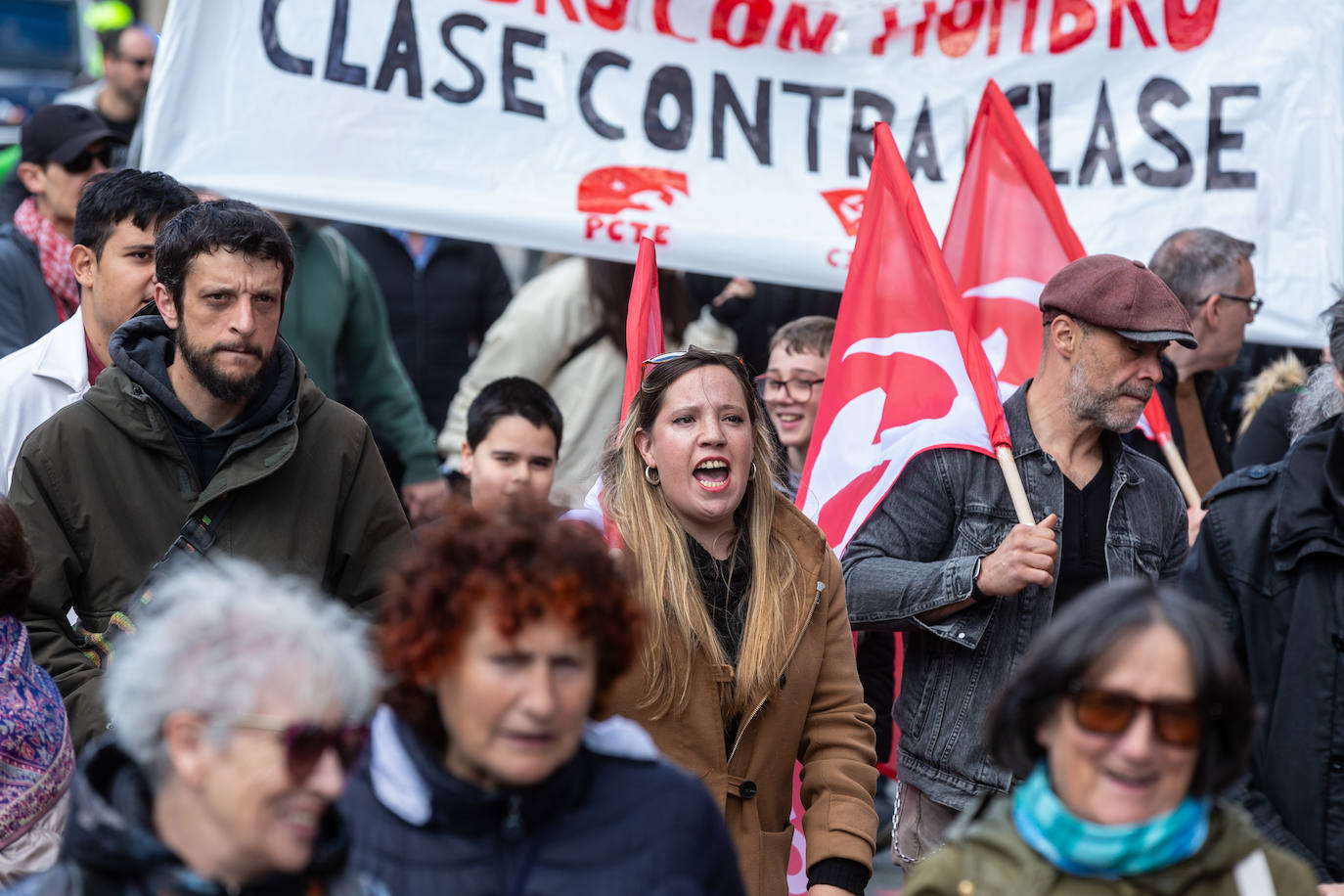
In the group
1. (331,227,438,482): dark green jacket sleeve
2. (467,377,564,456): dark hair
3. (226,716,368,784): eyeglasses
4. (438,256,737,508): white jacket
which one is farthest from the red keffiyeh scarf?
(226,716,368,784): eyeglasses

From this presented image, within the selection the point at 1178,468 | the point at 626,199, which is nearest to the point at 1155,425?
the point at 1178,468

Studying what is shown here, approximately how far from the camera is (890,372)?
481 cm

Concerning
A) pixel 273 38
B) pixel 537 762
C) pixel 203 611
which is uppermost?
pixel 273 38

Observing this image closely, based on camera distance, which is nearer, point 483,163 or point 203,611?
→ point 203,611

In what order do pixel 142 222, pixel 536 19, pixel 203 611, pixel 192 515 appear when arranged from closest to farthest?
pixel 203 611 < pixel 192 515 < pixel 142 222 < pixel 536 19

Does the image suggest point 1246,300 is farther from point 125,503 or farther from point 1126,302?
point 125,503

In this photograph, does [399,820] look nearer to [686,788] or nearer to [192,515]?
[686,788]

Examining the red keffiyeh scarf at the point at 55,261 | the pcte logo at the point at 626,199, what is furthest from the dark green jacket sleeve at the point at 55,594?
the pcte logo at the point at 626,199

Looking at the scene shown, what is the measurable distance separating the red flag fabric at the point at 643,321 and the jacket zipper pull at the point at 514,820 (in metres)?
2.08

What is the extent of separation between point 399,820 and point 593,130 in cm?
392

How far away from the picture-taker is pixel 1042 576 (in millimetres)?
3961

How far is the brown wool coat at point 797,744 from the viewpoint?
12.1 ft

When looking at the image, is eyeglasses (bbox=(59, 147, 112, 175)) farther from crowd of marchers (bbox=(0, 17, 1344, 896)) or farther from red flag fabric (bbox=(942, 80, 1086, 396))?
red flag fabric (bbox=(942, 80, 1086, 396))

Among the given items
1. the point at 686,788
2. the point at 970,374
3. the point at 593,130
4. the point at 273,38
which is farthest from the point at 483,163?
the point at 686,788
